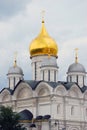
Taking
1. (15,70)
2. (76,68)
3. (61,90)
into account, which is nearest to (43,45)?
(76,68)

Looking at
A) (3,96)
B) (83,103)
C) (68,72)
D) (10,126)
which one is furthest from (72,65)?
(10,126)

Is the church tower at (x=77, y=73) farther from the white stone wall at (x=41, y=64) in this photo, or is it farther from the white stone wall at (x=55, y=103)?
the white stone wall at (x=41, y=64)

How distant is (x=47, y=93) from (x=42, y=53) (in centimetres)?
538

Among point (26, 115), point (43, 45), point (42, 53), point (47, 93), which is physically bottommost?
point (26, 115)

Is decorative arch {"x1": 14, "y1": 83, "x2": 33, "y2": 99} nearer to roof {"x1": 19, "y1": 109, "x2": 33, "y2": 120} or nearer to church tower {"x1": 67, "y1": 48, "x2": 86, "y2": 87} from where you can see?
roof {"x1": 19, "y1": 109, "x2": 33, "y2": 120}

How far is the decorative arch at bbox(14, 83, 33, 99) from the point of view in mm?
52716

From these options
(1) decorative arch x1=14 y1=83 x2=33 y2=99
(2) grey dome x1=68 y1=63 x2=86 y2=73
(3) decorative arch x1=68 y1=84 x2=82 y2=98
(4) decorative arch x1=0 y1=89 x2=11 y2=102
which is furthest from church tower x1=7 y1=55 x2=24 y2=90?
(3) decorative arch x1=68 y1=84 x2=82 y2=98

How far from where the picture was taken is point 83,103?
53.0 m

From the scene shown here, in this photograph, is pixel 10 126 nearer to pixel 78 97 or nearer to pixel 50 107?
pixel 50 107

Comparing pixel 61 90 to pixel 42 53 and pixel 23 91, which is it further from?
pixel 42 53

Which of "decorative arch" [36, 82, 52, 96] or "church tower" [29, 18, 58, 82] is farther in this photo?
"church tower" [29, 18, 58, 82]

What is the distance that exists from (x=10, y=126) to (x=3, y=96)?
36.4ft

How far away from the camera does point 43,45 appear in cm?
5462

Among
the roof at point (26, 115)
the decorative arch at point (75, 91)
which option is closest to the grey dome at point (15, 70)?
the roof at point (26, 115)
